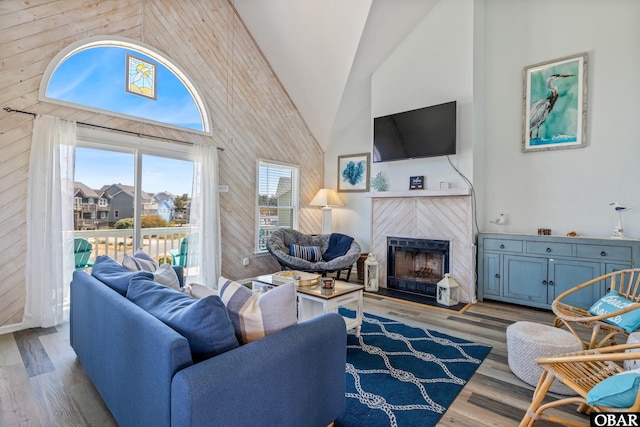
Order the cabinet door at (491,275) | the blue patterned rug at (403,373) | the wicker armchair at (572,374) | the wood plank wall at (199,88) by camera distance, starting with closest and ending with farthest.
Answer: the wicker armchair at (572,374) < the blue patterned rug at (403,373) < the wood plank wall at (199,88) < the cabinet door at (491,275)

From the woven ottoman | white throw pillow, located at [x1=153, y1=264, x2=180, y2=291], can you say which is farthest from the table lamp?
the woven ottoman

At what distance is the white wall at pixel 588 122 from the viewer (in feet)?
11.6

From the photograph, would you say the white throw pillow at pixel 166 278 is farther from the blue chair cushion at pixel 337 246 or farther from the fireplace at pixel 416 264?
the fireplace at pixel 416 264

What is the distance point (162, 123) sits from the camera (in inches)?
159

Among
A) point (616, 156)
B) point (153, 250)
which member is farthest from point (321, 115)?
point (616, 156)

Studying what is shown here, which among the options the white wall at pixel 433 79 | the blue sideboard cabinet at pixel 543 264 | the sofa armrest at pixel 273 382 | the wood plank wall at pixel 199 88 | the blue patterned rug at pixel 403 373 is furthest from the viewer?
the white wall at pixel 433 79

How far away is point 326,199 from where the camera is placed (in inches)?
229

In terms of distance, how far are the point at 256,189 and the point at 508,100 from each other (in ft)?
13.3

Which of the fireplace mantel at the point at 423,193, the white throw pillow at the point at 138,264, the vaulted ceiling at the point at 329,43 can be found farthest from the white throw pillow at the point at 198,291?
the vaulted ceiling at the point at 329,43

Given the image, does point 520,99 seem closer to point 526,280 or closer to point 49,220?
point 526,280

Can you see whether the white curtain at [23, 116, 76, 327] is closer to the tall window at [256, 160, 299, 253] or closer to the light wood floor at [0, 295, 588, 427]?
the light wood floor at [0, 295, 588, 427]

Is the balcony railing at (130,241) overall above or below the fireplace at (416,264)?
above

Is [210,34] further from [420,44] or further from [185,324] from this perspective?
[185,324]

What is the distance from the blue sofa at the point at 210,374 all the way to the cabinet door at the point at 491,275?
3.20 meters
